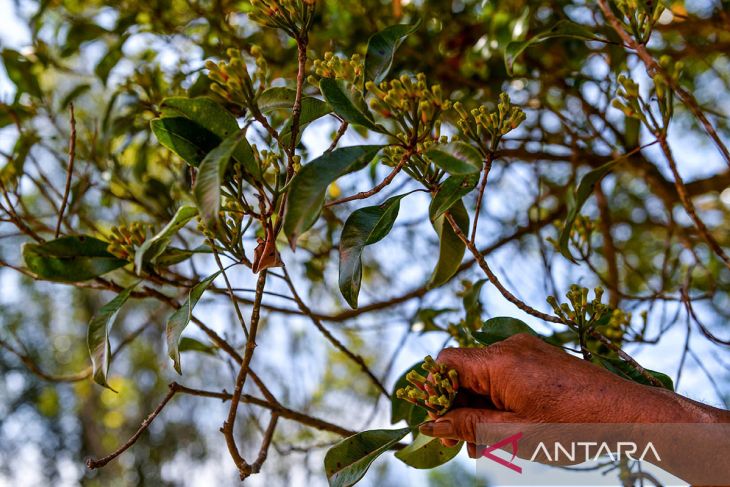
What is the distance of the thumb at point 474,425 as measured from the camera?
3.50 ft

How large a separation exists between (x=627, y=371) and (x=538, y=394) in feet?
1.15

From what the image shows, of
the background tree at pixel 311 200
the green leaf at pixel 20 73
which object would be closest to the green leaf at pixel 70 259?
the background tree at pixel 311 200

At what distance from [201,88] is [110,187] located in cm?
52

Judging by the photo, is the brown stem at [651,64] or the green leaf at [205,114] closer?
the green leaf at [205,114]

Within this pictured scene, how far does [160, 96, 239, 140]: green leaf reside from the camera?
114 cm

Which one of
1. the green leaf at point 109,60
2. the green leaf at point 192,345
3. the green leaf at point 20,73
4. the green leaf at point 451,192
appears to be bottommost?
the green leaf at point 451,192

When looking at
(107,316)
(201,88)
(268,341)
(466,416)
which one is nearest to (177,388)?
(107,316)

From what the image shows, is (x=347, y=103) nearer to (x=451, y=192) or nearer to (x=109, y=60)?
(x=451, y=192)

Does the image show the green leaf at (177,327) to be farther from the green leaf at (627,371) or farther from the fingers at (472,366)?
the green leaf at (627,371)

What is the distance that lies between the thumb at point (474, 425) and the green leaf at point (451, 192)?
0.99 ft

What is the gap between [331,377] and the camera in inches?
160

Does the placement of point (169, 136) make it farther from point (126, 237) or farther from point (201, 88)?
point (201, 88)

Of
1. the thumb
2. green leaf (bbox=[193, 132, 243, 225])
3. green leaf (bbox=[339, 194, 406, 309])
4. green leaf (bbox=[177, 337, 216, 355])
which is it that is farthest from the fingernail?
green leaf (bbox=[177, 337, 216, 355])

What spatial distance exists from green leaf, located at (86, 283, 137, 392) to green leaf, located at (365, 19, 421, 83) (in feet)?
1.76
